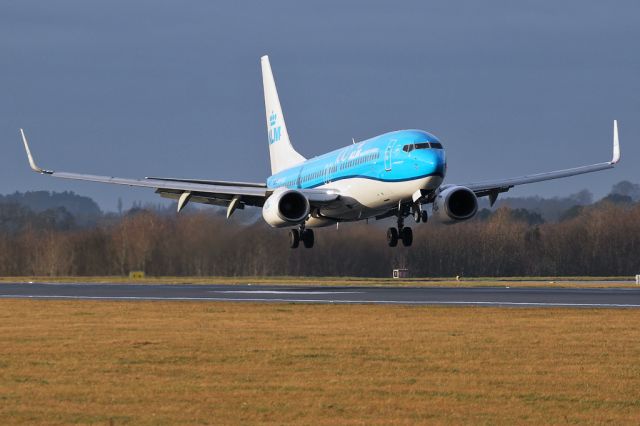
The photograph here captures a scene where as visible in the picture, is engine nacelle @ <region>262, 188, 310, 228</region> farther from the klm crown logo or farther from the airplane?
the klm crown logo

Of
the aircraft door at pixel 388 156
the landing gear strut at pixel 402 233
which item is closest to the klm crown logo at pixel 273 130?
the landing gear strut at pixel 402 233

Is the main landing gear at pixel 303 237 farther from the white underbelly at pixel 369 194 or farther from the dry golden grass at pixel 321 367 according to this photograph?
the dry golden grass at pixel 321 367

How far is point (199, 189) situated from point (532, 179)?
58.6 feet

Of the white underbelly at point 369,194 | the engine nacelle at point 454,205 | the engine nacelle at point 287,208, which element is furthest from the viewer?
the engine nacelle at point 287,208

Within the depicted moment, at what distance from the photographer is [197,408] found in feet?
69.9

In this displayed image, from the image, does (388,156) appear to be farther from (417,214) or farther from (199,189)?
(199,189)

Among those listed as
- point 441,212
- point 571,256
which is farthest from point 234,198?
point 571,256

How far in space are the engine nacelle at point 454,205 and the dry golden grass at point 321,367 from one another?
40.7 feet

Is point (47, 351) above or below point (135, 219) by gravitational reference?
A: below

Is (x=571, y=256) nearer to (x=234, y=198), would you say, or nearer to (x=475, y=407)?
(x=234, y=198)

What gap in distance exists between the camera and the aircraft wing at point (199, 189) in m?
64.8

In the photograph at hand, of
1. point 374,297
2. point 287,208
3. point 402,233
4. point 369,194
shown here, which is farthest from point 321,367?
point 402,233

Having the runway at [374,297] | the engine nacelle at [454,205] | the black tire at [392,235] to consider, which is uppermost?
the engine nacelle at [454,205]

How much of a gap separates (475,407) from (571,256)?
100525mm
